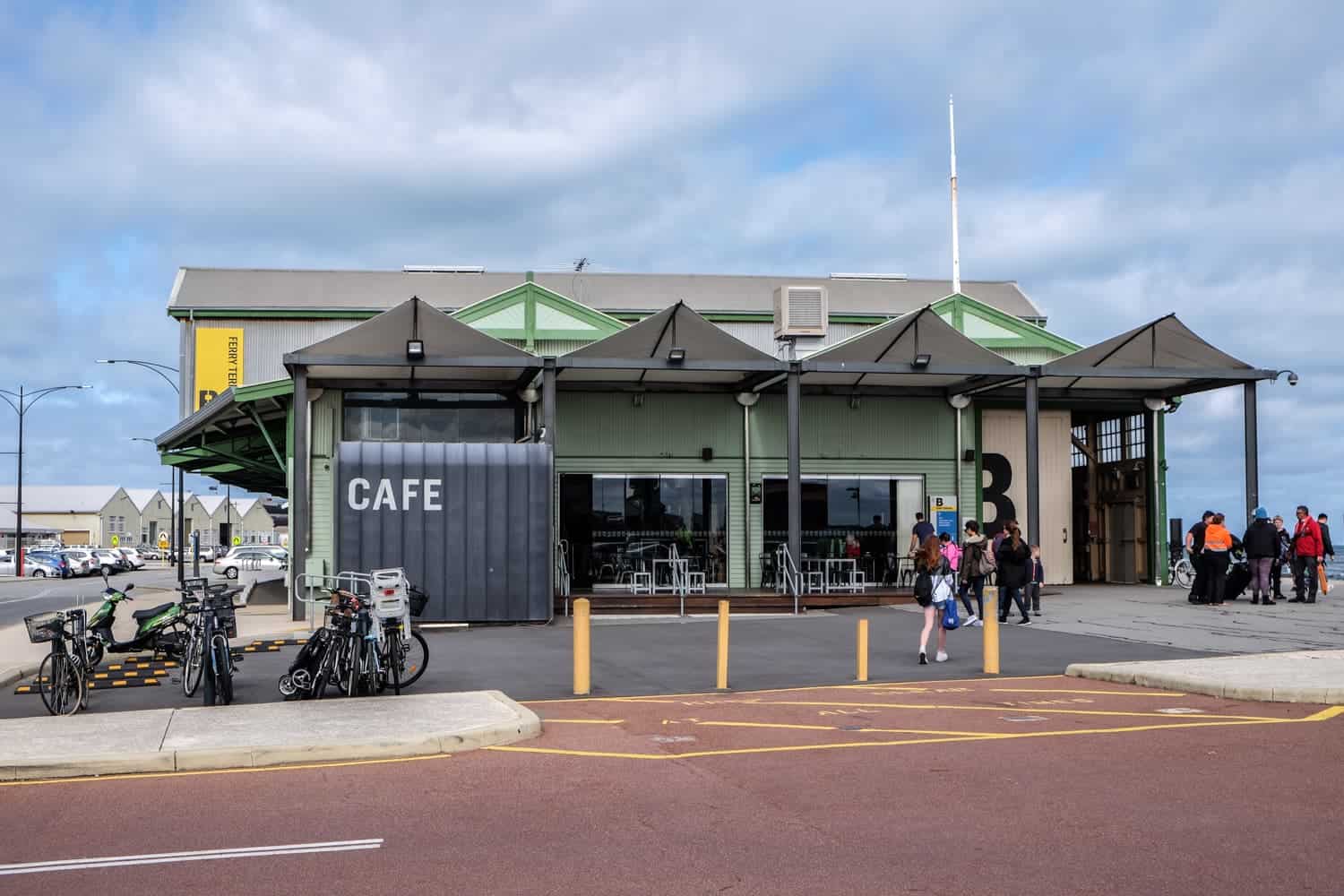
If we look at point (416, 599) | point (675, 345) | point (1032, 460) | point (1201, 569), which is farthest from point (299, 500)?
point (1201, 569)

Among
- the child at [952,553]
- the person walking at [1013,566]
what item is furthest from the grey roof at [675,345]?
the person walking at [1013,566]

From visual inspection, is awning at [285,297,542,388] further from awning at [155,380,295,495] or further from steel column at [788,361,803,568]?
steel column at [788,361,803,568]

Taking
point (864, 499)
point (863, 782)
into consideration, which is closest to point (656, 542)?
point (864, 499)

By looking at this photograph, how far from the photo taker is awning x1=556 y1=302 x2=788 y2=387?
24.2 metres

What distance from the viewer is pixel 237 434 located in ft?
105

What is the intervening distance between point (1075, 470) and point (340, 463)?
62.8ft

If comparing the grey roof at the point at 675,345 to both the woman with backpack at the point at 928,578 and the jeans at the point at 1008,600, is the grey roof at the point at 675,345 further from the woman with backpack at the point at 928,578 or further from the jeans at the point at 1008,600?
the woman with backpack at the point at 928,578

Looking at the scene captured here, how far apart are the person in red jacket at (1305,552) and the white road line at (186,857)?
21.0 meters

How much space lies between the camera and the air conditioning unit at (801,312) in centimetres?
2636

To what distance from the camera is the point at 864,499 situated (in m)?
29.2

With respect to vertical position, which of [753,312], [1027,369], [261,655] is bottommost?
[261,655]

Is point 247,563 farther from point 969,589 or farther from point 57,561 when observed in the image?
point 969,589

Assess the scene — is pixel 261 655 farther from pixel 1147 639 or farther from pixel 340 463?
pixel 1147 639

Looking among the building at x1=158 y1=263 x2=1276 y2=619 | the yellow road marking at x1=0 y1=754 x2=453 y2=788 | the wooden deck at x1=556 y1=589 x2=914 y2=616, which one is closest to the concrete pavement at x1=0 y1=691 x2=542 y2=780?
Result: the yellow road marking at x1=0 y1=754 x2=453 y2=788
